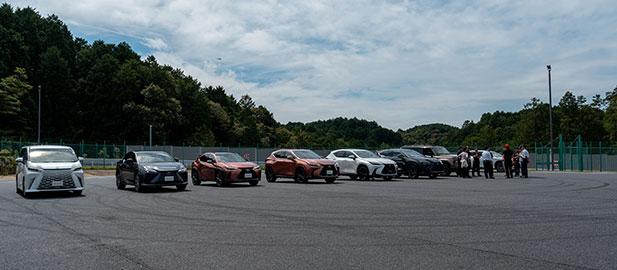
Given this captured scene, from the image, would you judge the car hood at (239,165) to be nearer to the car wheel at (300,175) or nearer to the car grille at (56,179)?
the car wheel at (300,175)

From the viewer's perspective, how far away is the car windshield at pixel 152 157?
20.1 meters

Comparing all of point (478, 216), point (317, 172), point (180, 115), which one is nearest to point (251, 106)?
point (180, 115)

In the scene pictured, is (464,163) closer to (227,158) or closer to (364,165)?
(364,165)

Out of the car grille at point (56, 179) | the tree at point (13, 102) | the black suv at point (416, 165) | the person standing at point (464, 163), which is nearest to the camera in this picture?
the car grille at point (56, 179)

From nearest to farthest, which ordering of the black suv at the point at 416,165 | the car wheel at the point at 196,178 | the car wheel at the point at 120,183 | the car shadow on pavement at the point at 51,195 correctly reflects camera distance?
1. the car shadow on pavement at the point at 51,195
2. the car wheel at the point at 120,183
3. the car wheel at the point at 196,178
4. the black suv at the point at 416,165

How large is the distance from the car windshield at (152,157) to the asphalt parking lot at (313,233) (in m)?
4.40

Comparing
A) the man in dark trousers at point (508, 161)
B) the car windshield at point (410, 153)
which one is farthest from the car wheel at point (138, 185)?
the man in dark trousers at point (508, 161)

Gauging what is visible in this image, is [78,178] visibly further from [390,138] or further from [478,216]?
[390,138]

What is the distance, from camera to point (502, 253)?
7.55 metres

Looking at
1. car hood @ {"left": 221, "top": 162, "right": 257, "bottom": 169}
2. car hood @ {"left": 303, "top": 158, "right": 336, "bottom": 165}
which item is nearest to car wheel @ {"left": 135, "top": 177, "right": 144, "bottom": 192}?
car hood @ {"left": 221, "top": 162, "right": 257, "bottom": 169}

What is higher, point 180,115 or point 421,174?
point 180,115

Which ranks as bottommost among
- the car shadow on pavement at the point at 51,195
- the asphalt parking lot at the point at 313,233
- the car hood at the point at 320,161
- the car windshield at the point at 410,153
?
the asphalt parking lot at the point at 313,233

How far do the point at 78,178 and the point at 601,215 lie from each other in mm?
14423

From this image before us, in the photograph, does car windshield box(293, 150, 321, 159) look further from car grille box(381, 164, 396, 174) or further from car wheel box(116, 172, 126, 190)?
car wheel box(116, 172, 126, 190)
